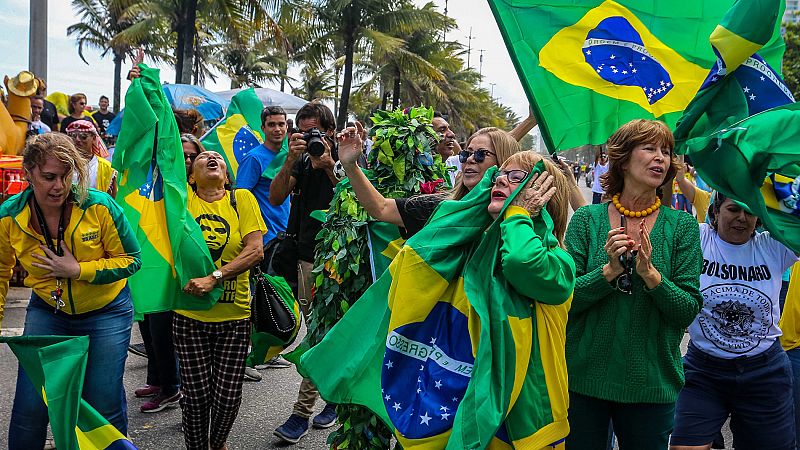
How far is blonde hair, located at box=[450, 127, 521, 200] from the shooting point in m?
3.26

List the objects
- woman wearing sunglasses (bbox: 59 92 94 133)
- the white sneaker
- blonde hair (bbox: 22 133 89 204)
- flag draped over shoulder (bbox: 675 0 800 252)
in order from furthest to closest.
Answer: woman wearing sunglasses (bbox: 59 92 94 133) < the white sneaker < blonde hair (bbox: 22 133 89 204) < flag draped over shoulder (bbox: 675 0 800 252)

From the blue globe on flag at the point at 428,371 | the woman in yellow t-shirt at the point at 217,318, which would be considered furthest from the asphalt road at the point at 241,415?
the blue globe on flag at the point at 428,371

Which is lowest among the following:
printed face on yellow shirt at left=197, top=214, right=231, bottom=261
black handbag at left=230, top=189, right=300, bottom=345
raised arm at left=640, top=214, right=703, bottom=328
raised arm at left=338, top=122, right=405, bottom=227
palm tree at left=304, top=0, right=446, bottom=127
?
black handbag at left=230, top=189, right=300, bottom=345

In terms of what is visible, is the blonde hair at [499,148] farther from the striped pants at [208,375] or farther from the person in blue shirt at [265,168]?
the person in blue shirt at [265,168]

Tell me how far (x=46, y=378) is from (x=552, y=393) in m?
2.21

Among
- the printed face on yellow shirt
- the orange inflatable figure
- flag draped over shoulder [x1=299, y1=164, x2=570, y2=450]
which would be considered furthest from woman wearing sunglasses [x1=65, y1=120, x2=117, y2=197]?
flag draped over shoulder [x1=299, y1=164, x2=570, y2=450]

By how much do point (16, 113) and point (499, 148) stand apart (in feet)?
25.1

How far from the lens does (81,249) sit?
12.3 ft

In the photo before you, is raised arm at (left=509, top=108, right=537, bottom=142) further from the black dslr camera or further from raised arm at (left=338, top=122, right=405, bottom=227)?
the black dslr camera

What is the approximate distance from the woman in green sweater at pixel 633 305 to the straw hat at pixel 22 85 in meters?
7.82

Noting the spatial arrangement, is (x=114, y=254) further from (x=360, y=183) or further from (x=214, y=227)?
(x=360, y=183)

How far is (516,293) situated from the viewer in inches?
105

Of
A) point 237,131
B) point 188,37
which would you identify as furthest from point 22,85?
point 188,37

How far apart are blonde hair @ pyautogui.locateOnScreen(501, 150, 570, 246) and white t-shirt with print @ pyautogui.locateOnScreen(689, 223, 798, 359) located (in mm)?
1038
